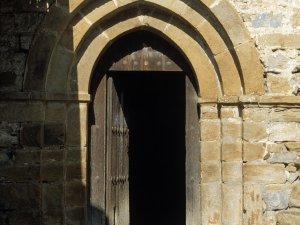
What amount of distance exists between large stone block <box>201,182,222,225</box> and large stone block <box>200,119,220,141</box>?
0.48 m

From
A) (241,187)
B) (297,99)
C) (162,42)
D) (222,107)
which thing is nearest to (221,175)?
(241,187)

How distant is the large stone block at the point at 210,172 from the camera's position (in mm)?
5504

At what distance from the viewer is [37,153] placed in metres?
5.38

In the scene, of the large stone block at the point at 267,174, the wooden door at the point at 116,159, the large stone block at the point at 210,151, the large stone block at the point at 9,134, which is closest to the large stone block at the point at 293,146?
the large stone block at the point at 267,174

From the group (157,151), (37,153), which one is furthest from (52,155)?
(157,151)

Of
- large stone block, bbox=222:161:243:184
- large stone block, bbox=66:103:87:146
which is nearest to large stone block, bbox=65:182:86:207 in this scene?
large stone block, bbox=66:103:87:146

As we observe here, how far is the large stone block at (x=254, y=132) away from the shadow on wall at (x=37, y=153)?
66.7 inches

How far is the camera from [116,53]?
588 cm

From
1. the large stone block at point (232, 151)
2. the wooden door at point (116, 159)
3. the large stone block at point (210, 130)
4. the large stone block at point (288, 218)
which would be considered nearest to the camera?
the large stone block at point (288, 218)

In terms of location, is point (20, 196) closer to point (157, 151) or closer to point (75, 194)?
point (75, 194)

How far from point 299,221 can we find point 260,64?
Result: 163cm

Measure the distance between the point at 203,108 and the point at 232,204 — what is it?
40.9 inches

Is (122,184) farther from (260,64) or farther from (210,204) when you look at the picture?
(260,64)

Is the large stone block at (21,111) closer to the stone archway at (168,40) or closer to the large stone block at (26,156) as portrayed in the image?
the stone archway at (168,40)
